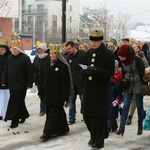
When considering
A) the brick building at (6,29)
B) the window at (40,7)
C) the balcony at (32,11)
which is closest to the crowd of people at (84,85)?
the brick building at (6,29)

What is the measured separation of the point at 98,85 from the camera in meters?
6.57

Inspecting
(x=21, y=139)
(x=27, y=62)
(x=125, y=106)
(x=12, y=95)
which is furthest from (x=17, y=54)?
(x=125, y=106)

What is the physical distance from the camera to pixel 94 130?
6.69m

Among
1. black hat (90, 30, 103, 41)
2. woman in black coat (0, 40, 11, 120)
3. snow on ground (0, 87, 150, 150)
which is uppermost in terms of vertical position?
black hat (90, 30, 103, 41)

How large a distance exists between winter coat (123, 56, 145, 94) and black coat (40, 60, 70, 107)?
3.80 ft

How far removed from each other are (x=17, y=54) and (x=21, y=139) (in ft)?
6.50

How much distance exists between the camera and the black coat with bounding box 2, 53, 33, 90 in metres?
8.41

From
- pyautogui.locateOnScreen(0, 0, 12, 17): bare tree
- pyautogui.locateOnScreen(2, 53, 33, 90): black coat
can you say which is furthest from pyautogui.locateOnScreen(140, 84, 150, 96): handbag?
pyautogui.locateOnScreen(0, 0, 12, 17): bare tree

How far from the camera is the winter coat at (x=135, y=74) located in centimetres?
729

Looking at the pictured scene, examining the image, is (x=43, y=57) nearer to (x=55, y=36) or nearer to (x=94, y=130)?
(x=94, y=130)

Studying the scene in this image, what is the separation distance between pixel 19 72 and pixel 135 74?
256cm

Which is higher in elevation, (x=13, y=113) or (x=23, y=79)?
(x=23, y=79)

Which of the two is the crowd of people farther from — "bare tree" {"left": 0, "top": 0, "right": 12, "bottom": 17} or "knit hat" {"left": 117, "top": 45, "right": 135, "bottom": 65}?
"bare tree" {"left": 0, "top": 0, "right": 12, "bottom": 17}

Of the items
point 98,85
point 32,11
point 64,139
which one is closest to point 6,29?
point 64,139
